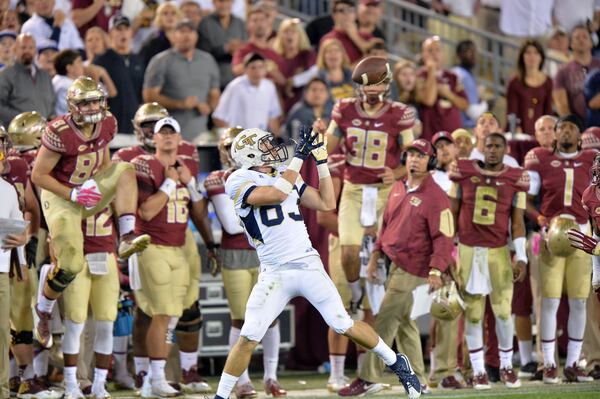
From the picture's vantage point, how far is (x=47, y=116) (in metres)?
12.5

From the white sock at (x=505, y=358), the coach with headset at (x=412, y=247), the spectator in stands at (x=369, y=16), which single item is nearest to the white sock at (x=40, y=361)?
the coach with headset at (x=412, y=247)

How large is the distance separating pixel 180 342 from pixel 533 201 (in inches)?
121

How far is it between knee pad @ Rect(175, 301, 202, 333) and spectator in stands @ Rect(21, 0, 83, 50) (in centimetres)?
376

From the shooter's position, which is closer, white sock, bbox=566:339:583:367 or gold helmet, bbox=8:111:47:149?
white sock, bbox=566:339:583:367

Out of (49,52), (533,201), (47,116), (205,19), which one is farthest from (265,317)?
(205,19)

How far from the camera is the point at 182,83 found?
44.3 feet

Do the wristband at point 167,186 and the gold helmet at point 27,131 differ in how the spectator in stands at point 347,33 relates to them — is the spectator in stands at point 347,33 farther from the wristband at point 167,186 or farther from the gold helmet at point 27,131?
the wristband at point 167,186

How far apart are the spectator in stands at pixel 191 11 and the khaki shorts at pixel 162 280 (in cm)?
447

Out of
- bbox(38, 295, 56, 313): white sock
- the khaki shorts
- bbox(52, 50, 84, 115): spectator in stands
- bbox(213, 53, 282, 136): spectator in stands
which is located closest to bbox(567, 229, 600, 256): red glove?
the khaki shorts

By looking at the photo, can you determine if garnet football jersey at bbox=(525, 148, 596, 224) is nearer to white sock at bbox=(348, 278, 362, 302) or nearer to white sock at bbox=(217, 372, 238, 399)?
→ white sock at bbox=(348, 278, 362, 302)

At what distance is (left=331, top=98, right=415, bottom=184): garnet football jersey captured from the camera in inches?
440

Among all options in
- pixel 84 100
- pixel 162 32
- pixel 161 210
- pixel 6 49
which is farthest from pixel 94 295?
pixel 162 32

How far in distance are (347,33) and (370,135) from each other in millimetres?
3572

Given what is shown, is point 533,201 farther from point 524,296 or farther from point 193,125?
point 193,125
